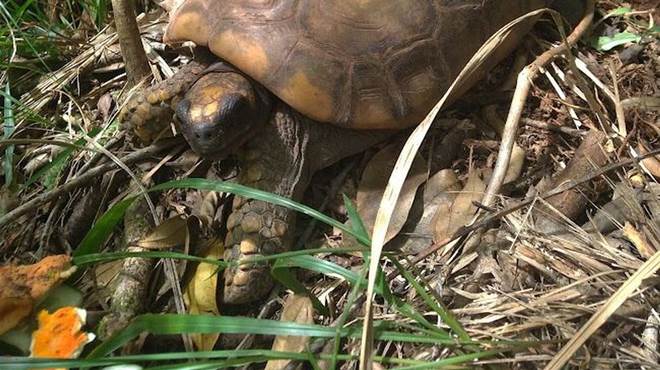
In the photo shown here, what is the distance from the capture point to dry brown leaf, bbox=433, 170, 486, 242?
1844 mm

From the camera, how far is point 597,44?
7.45ft

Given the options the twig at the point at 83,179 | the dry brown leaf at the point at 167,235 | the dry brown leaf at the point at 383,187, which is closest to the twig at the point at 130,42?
the twig at the point at 83,179

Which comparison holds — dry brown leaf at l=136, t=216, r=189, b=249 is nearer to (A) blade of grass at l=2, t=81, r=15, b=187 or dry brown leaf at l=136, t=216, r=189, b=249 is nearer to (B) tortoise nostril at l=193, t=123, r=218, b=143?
(B) tortoise nostril at l=193, t=123, r=218, b=143

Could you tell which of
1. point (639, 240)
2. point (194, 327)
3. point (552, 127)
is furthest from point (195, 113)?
point (639, 240)

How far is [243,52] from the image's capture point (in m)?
1.93

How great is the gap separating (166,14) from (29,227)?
1.05 meters

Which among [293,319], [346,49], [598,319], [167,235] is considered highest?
[346,49]

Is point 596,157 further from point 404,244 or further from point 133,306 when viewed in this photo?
point 133,306

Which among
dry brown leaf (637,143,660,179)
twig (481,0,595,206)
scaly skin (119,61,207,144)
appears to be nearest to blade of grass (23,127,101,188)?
scaly skin (119,61,207,144)

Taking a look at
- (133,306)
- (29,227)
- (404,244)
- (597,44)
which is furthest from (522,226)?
(29,227)

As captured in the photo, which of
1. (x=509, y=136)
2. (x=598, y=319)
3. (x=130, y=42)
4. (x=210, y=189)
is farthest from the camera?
(x=130, y=42)

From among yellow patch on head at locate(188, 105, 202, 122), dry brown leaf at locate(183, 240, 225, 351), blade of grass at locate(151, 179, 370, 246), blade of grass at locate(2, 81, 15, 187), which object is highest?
yellow patch on head at locate(188, 105, 202, 122)

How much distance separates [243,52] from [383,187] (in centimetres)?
63

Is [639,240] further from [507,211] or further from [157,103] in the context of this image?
[157,103]
